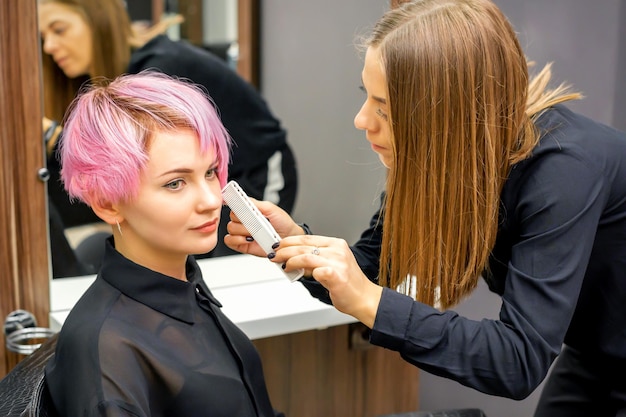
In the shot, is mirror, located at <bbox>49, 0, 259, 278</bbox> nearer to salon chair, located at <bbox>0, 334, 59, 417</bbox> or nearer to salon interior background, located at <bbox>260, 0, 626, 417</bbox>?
salon interior background, located at <bbox>260, 0, 626, 417</bbox>

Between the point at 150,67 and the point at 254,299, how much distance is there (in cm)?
68

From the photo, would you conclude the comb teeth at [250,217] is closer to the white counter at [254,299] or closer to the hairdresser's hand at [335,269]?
Result: the hairdresser's hand at [335,269]

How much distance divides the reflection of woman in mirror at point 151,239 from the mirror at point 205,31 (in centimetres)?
58

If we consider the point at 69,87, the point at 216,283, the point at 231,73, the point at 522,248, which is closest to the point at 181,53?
the point at 231,73

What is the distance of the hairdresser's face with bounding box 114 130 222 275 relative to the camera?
3.40 feet

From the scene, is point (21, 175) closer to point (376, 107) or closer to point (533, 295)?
point (376, 107)

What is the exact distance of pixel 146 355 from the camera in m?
1.00

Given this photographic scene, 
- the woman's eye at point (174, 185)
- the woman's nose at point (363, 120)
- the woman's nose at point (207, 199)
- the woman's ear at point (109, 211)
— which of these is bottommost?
the woman's ear at point (109, 211)

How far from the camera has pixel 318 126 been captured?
6.84ft

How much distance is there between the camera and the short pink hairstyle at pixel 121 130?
102 centimetres

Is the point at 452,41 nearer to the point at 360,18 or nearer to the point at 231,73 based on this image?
the point at 360,18

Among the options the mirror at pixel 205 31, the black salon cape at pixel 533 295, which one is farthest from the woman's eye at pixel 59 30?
the black salon cape at pixel 533 295

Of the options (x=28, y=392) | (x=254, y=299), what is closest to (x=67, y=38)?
(x=254, y=299)

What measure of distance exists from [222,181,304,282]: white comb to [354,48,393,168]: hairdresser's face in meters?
0.22
